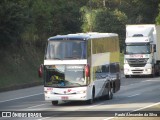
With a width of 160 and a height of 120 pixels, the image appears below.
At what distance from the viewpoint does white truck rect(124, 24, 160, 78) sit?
51.9 meters

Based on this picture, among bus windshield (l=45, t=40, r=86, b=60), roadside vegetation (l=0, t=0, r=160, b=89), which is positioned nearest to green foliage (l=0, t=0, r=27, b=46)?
roadside vegetation (l=0, t=0, r=160, b=89)

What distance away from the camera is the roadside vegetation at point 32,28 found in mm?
43469

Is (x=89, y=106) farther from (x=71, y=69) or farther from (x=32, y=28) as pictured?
(x=32, y=28)

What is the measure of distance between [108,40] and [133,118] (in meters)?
11.5

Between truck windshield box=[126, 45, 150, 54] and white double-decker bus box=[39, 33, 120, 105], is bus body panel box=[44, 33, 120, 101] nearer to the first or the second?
white double-decker bus box=[39, 33, 120, 105]

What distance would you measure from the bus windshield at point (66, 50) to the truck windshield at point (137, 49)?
23044 millimetres

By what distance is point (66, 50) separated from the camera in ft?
96.2

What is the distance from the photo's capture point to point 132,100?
31.4 metres

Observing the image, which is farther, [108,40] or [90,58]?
[108,40]

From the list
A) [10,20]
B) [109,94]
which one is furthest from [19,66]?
[109,94]

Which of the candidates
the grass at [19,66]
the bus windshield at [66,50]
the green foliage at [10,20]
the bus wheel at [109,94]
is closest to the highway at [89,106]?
the bus wheel at [109,94]

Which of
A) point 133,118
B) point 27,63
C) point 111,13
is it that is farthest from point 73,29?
point 133,118

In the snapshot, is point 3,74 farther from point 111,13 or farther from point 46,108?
point 111,13

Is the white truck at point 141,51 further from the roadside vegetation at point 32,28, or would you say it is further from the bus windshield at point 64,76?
the bus windshield at point 64,76
